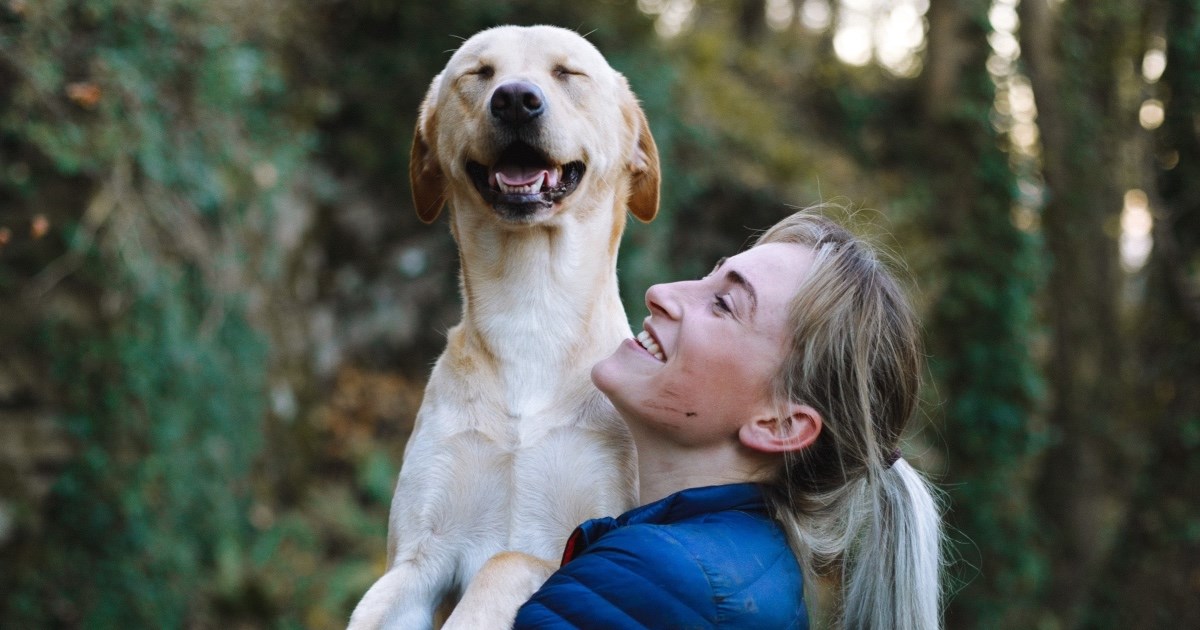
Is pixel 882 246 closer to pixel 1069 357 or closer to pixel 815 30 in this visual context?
pixel 1069 357

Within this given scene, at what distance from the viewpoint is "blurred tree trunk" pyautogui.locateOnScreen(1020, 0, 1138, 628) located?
914 cm

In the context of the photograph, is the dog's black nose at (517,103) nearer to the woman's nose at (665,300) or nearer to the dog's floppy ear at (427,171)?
the dog's floppy ear at (427,171)

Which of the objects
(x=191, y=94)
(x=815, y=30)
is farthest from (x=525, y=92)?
(x=815, y=30)

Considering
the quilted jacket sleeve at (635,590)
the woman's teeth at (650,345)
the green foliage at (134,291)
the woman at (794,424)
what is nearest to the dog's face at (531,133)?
the woman's teeth at (650,345)

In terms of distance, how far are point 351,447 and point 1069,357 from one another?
19.6ft

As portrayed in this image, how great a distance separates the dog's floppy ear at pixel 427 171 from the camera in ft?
9.64

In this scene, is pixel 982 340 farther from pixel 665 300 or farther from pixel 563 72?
pixel 665 300

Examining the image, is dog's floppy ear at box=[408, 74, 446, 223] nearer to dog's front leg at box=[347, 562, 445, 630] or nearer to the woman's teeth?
the woman's teeth

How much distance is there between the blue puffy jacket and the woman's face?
0.57 feet

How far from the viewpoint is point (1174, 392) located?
21.1ft

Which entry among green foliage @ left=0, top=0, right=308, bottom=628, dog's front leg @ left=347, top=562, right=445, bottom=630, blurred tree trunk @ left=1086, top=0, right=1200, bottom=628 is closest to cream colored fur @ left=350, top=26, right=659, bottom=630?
dog's front leg @ left=347, top=562, right=445, bottom=630

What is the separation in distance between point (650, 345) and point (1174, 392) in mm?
5246

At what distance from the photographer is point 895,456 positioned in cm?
229

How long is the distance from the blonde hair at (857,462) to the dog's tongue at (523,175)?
725mm
